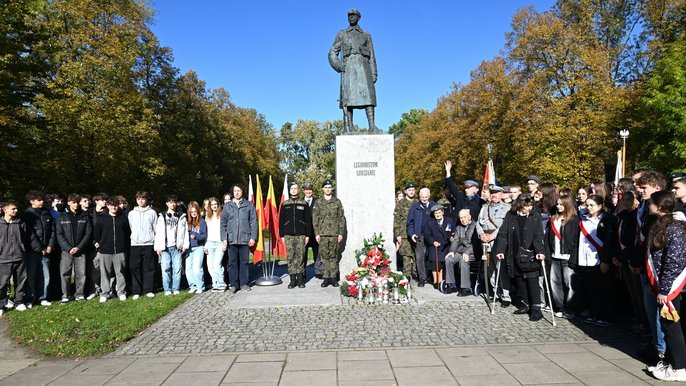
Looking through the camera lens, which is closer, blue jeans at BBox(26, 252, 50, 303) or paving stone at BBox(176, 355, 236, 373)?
paving stone at BBox(176, 355, 236, 373)

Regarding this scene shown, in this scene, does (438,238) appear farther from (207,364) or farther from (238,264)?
(207,364)

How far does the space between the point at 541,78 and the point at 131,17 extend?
21329 millimetres

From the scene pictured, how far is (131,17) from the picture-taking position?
974 inches

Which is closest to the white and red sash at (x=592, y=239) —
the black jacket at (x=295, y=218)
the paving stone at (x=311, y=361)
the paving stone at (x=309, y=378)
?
the paving stone at (x=311, y=361)

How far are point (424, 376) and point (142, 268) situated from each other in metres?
6.72

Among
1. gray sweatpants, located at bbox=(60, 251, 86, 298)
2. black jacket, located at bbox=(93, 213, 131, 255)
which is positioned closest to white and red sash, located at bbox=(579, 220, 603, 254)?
black jacket, located at bbox=(93, 213, 131, 255)

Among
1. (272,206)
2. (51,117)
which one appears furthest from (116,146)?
(272,206)

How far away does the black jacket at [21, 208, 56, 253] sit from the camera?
8438 mm

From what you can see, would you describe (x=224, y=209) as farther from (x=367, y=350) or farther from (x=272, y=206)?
(x=367, y=350)

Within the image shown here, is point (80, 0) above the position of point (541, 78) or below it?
above

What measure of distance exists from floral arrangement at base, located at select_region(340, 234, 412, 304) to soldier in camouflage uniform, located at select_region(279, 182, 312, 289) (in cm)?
128

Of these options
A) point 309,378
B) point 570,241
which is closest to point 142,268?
point 309,378

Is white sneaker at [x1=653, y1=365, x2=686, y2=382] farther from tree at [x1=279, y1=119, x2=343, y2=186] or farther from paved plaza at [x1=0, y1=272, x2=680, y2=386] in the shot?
tree at [x1=279, y1=119, x2=343, y2=186]

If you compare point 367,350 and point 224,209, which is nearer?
point 367,350
